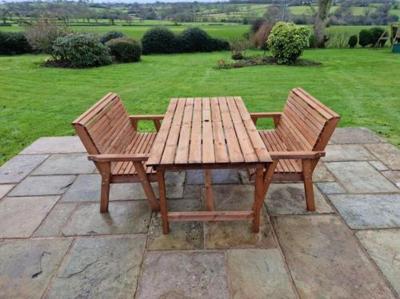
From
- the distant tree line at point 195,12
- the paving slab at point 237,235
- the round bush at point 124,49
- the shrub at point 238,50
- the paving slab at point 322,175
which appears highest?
the paving slab at point 237,235

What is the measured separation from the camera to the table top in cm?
236

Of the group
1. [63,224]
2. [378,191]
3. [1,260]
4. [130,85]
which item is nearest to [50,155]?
[63,224]

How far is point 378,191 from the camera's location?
3320 millimetres

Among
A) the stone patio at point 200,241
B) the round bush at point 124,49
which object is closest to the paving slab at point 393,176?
the stone patio at point 200,241

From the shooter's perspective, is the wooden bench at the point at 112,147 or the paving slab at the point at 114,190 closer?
the wooden bench at the point at 112,147

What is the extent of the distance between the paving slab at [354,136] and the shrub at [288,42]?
24.4 ft

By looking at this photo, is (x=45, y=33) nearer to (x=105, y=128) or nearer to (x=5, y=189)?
(x=5, y=189)

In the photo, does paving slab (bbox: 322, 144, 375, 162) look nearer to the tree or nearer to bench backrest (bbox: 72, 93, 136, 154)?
bench backrest (bbox: 72, 93, 136, 154)

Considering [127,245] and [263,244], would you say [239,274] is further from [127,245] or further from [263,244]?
[127,245]

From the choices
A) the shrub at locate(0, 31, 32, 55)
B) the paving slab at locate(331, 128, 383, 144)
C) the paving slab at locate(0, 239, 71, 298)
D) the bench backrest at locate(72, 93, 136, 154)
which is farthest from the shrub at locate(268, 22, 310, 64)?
the shrub at locate(0, 31, 32, 55)

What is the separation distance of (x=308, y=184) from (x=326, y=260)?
2.32 ft

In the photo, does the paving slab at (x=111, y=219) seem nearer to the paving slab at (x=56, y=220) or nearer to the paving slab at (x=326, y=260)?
the paving slab at (x=56, y=220)

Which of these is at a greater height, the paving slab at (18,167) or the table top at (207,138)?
the table top at (207,138)

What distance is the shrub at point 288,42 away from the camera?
458 inches
